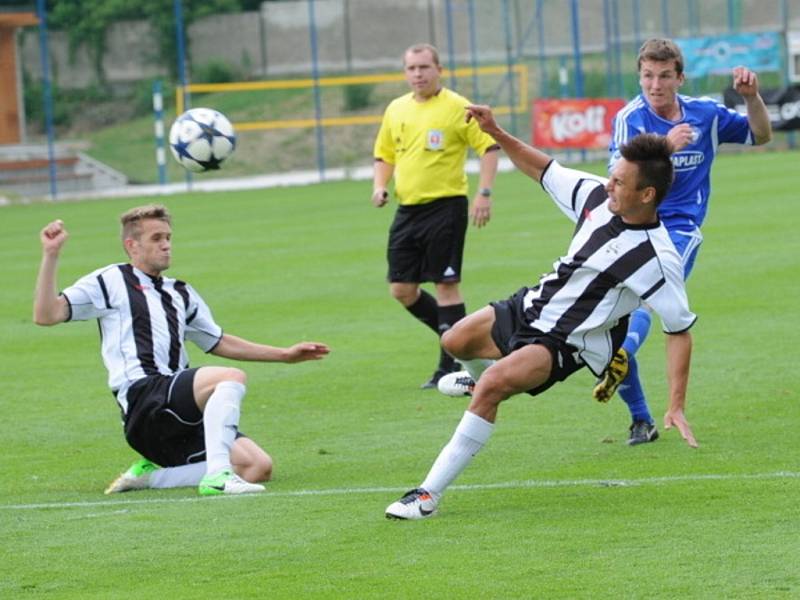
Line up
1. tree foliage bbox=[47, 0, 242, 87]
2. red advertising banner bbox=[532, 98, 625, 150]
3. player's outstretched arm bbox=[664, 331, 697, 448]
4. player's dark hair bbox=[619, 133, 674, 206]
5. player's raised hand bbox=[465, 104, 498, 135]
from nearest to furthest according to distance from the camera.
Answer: player's dark hair bbox=[619, 133, 674, 206] < player's raised hand bbox=[465, 104, 498, 135] < player's outstretched arm bbox=[664, 331, 697, 448] < red advertising banner bbox=[532, 98, 625, 150] < tree foliage bbox=[47, 0, 242, 87]

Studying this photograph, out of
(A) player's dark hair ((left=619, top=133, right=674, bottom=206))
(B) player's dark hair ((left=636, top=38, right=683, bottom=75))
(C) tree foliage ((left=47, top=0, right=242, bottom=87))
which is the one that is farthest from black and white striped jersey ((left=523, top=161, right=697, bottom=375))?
(C) tree foliage ((left=47, top=0, right=242, bottom=87))

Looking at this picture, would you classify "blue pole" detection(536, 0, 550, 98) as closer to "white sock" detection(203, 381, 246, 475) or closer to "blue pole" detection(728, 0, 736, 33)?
"blue pole" detection(728, 0, 736, 33)

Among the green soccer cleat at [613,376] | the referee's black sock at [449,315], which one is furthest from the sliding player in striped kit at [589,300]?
the referee's black sock at [449,315]

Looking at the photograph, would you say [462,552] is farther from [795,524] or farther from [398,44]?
[398,44]

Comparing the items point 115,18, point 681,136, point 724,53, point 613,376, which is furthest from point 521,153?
point 115,18

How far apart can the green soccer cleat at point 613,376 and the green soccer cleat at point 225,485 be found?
5.39ft

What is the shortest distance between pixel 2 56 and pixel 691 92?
18.0 meters

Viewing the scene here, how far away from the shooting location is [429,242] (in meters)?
11.5

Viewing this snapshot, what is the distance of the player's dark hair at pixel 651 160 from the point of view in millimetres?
7031

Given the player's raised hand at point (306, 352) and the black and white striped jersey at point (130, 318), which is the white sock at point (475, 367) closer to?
the player's raised hand at point (306, 352)

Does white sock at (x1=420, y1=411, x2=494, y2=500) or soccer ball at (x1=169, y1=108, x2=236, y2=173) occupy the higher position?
soccer ball at (x1=169, y1=108, x2=236, y2=173)

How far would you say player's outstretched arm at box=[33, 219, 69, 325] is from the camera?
7535 mm

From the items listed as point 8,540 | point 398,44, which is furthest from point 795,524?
point 398,44

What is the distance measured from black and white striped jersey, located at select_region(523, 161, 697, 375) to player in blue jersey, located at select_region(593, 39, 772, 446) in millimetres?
1341
